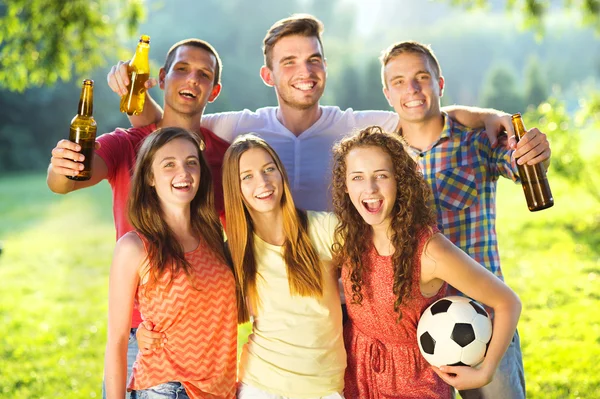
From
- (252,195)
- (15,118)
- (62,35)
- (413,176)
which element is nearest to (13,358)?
(62,35)

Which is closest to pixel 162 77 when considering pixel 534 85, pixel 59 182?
pixel 59 182

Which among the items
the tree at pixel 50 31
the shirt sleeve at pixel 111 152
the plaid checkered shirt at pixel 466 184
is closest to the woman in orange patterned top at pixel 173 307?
the shirt sleeve at pixel 111 152

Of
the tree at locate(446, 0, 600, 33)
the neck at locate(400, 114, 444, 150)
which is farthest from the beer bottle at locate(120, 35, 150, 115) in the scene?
the tree at locate(446, 0, 600, 33)

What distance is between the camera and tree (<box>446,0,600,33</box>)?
8969mm

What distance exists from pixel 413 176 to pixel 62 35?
7.67 meters

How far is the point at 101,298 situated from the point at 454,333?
874 cm

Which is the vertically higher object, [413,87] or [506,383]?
[413,87]

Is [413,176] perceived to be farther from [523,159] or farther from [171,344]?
[171,344]

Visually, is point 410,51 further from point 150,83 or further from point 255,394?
point 255,394

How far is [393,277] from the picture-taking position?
3.13 meters

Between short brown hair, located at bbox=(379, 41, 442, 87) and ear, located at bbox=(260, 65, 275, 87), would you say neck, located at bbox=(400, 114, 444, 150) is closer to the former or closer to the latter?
short brown hair, located at bbox=(379, 41, 442, 87)

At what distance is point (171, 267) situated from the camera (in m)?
3.07

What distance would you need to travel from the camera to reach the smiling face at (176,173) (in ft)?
10.6

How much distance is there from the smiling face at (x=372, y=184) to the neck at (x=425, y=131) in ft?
1.75
